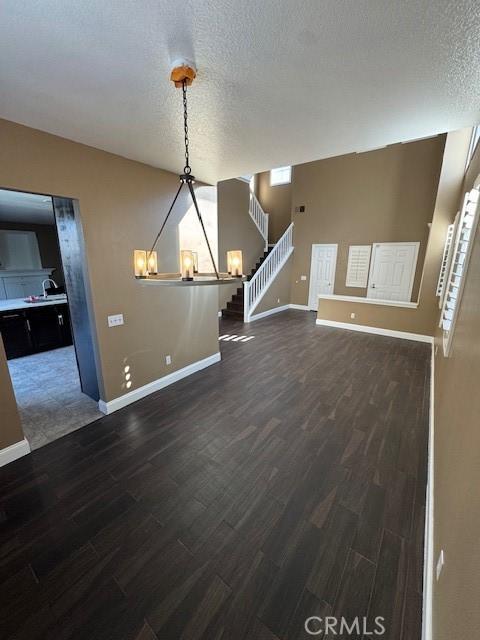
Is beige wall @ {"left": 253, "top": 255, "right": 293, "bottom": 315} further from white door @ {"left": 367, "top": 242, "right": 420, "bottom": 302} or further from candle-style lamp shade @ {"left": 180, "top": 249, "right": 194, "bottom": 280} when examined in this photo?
candle-style lamp shade @ {"left": 180, "top": 249, "right": 194, "bottom": 280}

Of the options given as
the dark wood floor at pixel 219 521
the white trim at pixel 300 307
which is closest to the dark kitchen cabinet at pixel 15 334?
the dark wood floor at pixel 219 521

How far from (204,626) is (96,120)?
3400mm

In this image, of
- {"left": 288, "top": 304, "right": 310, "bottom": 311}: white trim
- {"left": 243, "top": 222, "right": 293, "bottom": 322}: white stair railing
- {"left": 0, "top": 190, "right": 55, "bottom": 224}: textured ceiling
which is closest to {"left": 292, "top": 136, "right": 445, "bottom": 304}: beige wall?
{"left": 288, "top": 304, "right": 310, "bottom": 311}: white trim

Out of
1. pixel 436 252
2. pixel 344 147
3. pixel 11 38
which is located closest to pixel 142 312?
pixel 11 38

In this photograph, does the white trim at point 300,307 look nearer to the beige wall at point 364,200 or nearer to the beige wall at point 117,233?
the beige wall at point 364,200

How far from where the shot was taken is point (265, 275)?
7613 millimetres

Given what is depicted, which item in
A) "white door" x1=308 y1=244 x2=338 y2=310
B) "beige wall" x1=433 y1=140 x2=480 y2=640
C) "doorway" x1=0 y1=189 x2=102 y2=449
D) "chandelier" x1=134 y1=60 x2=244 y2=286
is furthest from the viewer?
"white door" x1=308 y1=244 x2=338 y2=310

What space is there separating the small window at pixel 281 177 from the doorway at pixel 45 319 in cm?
734

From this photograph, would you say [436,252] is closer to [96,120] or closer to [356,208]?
[356,208]

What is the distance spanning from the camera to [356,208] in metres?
7.30

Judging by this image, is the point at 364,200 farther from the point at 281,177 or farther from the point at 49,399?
the point at 49,399

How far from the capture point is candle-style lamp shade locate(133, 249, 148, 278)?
6.65 ft

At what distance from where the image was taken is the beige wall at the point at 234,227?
23.2 ft

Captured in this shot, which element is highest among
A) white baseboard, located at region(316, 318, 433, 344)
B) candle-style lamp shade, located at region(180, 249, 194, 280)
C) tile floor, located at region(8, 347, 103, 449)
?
candle-style lamp shade, located at region(180, 249, 194, 280)
